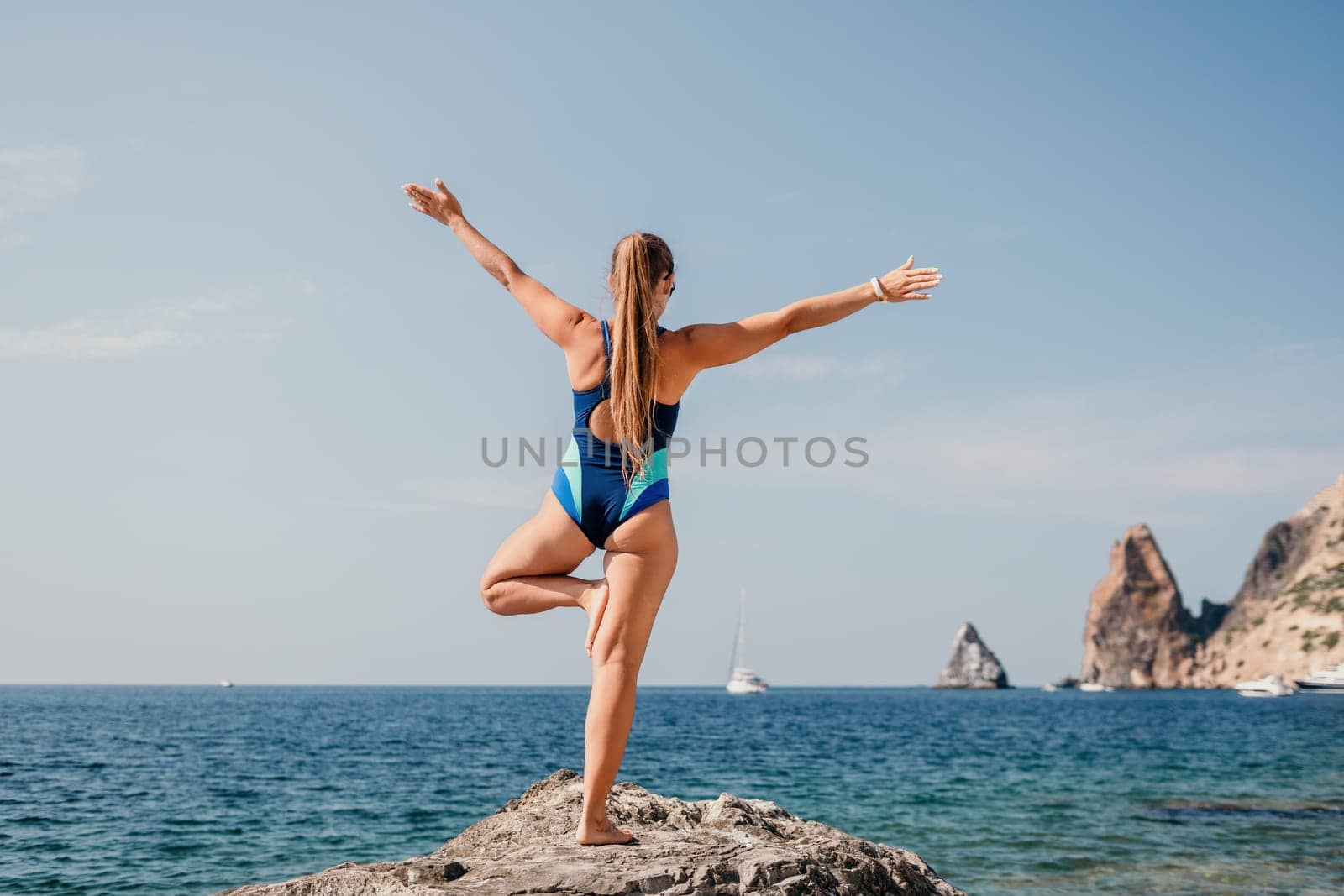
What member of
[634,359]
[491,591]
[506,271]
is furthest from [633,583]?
[506,271]

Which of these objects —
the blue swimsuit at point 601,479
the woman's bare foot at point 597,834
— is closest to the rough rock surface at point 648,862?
the woman's bare foot at point 597,834

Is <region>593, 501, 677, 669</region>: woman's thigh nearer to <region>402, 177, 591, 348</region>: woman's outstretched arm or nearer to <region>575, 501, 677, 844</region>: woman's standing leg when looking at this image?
<region>575, 501, 677, 844</region>: woman's standing leg

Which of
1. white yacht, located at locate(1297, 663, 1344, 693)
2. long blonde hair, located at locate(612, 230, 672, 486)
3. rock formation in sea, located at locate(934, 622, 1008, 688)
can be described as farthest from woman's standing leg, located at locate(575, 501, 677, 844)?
rock formation in sea, located at locate(934, 622, 1008, 688)

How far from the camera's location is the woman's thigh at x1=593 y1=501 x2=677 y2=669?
4.57 metres

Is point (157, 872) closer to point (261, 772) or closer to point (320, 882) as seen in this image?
point (320, 882)

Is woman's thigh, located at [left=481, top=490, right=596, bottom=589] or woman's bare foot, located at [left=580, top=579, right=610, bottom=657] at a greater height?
woman's thigh, located at [left=481, top=490, right=596, bottom=589]

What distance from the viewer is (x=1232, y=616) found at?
131 metres

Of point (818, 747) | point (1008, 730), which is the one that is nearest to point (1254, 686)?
point (1008, 730)

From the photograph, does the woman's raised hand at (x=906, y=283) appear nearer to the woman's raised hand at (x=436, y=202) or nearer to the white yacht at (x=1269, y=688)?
the woman's raised hand at (x=436, y=202)

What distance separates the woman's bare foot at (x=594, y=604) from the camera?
4605 millimetres

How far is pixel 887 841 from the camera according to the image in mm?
14969

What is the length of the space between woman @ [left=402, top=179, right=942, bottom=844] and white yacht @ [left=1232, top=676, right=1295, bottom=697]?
11400 cm

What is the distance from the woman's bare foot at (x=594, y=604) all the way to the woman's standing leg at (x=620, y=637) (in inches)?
1.0

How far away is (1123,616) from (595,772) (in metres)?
151
